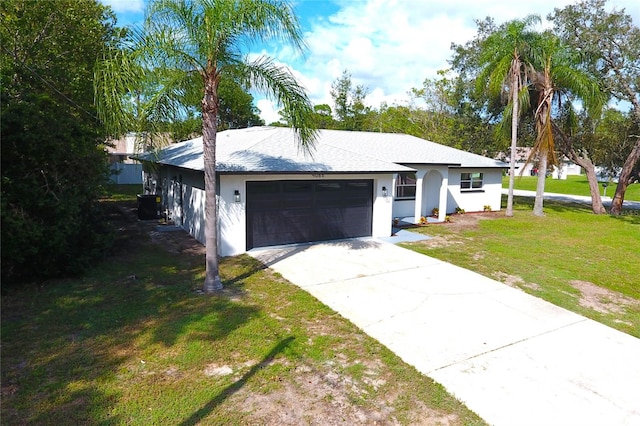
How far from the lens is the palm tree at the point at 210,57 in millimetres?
6926

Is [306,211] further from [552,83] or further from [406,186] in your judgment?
[552,83]

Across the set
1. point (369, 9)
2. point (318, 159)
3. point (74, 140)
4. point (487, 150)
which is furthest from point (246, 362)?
point (487, 150)

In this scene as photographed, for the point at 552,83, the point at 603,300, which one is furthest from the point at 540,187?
the point at 603,300

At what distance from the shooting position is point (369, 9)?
13.1 metres

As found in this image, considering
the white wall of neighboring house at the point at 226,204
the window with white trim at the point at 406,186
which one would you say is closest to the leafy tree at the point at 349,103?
the window with white trim at the point at 406,186

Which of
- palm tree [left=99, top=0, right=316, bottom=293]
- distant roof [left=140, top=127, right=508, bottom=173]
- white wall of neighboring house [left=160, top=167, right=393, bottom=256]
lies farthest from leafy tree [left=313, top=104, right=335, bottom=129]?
palm tree [left=99, top=0, right=316, bottom=293]

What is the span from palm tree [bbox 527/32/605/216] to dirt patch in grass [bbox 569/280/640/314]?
1092 centimetres

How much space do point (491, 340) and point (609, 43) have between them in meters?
20.6

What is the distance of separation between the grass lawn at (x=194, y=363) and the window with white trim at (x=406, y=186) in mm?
10586

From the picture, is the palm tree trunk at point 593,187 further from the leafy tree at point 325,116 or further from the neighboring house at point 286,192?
the leafy tree at point 325,116

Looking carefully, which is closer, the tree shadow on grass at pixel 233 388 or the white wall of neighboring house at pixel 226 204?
the tree shadow on grass at pixel 233 388

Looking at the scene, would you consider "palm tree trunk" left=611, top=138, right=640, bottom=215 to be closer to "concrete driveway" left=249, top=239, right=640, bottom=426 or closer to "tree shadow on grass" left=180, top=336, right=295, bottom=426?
"concrete driveway" left=249, top=239, right=640, bottom=426

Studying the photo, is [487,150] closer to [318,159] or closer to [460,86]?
[460,86]

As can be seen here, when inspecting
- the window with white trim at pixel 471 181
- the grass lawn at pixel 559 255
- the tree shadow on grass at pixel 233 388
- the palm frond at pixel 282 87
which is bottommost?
the tree shadow on grass at pixel 233 388
